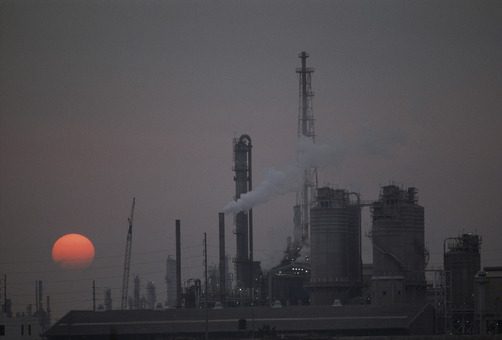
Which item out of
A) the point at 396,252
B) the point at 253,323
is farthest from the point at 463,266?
the point at 253,323

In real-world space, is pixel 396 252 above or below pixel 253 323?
above

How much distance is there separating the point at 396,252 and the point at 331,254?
38.8 feet

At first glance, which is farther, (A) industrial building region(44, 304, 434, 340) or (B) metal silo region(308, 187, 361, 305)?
(B) metal silo region(308, 187, 361, 305)

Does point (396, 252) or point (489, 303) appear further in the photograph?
point (396, 252)

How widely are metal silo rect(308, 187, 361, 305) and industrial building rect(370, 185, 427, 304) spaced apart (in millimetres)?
7415

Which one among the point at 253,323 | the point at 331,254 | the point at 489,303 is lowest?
the point at 253,323

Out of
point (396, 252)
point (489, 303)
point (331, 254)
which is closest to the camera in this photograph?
point (489, 303)

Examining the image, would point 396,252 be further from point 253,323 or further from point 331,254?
point 253,323

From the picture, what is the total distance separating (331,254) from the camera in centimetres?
15638

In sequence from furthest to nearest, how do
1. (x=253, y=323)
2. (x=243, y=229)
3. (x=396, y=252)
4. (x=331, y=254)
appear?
(x=243, y=229) < (x=331, y=254) < (x=396, y=252) < (x=253, y=323)

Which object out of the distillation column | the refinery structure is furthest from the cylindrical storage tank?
the distillation column

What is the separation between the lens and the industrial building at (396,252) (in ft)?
484

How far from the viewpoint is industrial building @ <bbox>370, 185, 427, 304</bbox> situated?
148 metres

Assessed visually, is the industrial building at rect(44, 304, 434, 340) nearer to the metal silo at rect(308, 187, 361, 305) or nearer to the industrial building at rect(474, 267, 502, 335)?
the industrial building at rect(474, 267, 502, 335)
